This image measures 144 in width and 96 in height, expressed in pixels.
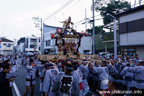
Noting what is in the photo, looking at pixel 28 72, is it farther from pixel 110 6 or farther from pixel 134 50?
pixel 110 6

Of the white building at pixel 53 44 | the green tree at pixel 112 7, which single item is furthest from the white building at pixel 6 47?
the green tree at pixel 112 7

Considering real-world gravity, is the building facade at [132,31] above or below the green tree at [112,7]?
below

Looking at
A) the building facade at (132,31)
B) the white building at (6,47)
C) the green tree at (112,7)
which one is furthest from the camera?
the white building at (6,47)

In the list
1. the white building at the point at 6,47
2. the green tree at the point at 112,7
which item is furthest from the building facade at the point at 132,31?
the white building at the point at 6,47

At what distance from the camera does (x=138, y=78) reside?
500 cm

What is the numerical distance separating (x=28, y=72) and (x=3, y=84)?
2671 millimetres

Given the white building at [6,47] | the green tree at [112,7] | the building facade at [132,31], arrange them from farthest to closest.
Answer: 1. the white building at [6,47]
2. the green tree at [112,7]
3. the building facade at [132,31]

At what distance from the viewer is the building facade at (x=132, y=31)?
1341cm

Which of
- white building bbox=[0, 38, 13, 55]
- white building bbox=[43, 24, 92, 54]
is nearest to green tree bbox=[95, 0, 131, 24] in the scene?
white building bbox=[43, 24, 92, 54]

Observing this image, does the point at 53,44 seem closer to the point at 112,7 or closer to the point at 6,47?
the point at 112,7

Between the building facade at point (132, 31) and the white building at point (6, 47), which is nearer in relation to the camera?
the building facade at point (132, 31)

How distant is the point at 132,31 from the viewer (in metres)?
14.2

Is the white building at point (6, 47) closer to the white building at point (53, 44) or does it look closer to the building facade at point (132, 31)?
the white building at point (53, 44)

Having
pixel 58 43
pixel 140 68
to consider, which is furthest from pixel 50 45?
pixel 140 68
